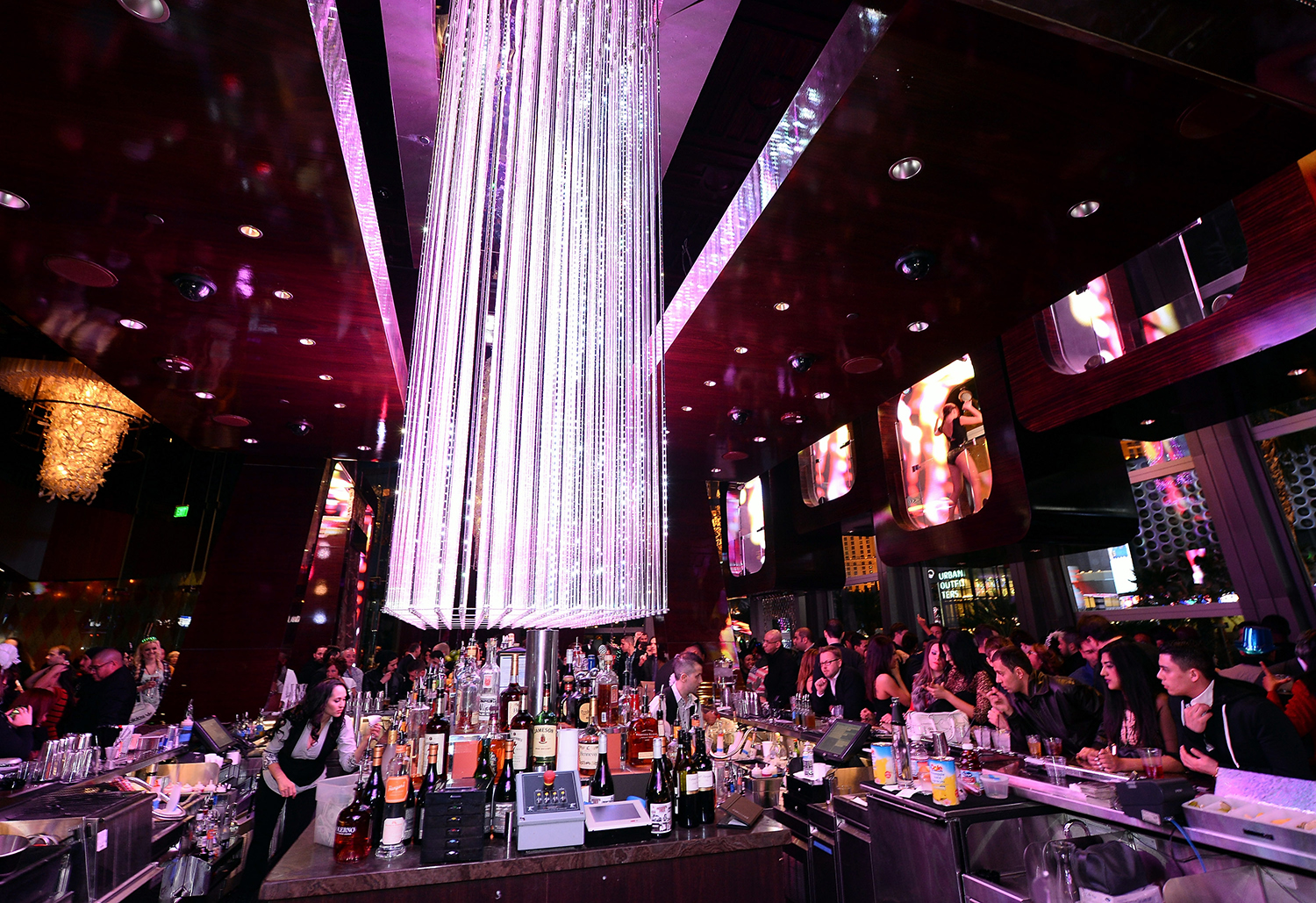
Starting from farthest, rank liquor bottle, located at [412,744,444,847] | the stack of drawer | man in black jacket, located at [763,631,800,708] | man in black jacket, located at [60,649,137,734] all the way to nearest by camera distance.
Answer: man in black jacket, located at [763,631,800,708] < man in black jacket, located at [60,649,137,734] < liquor bottle, located at [412,744,444,847] < the stack of drawer

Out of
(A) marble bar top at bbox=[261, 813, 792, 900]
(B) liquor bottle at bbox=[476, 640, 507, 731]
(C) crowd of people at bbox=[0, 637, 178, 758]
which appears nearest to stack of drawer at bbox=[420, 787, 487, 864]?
(A) marble bar top at bbox=[261, 813, 792, 900]

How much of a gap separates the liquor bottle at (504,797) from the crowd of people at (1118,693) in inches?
87.7

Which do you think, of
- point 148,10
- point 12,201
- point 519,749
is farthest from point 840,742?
point 12,201

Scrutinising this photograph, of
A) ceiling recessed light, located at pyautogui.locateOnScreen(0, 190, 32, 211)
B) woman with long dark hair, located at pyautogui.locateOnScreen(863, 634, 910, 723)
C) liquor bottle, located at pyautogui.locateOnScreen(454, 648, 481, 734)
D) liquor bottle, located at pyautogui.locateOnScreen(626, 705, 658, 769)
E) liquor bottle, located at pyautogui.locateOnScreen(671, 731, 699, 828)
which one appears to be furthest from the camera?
woman with long dark hair, located at pyautogui.locateOnScreen(863, 634, 910, 723)

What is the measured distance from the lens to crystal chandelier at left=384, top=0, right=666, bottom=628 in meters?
1.90

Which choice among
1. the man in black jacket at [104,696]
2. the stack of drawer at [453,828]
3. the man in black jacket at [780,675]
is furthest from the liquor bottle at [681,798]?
the man in black jacket at [104,696]

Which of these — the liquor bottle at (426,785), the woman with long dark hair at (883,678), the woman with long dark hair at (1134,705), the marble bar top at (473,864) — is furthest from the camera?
the woman with long dark hair at (883,678)

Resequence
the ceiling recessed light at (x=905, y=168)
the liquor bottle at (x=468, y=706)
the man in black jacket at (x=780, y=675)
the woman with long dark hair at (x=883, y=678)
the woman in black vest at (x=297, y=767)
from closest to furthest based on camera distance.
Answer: the liquor bottle at (x=468, y=706) < the ceiling recessed light at (x=905, y=168) < the woman in black vest at (x=297, y=767) < the woman with long dark hair at (x=883, y=678) < the man in black jacket at (x=780, y=675)

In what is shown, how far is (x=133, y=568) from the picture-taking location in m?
9.60

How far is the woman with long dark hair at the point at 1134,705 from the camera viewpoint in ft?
10.00

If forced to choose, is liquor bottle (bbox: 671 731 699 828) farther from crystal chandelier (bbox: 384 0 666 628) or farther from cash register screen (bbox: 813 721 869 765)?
cash register screen (bbox: 813 721 869 765)

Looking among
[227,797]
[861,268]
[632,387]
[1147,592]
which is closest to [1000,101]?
[861,268]

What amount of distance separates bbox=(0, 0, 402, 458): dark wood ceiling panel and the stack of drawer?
247cm

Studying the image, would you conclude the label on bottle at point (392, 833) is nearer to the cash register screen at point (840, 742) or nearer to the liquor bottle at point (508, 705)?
the liquor bottle at point (508, 705)
